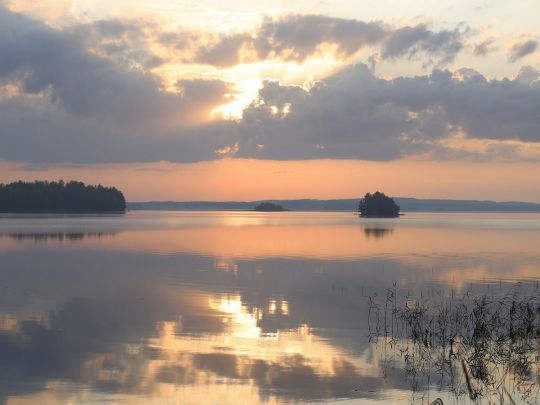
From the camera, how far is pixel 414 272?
38.7m

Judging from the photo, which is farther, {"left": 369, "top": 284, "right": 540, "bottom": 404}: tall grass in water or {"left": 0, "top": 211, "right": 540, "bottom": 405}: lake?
{"left": 369, "top": 284, "right": 540, "bottom": 404}: tall grass in water

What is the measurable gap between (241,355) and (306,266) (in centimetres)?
2578

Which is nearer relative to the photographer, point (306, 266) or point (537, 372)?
point (537, 372)

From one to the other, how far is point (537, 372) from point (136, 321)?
1293cm

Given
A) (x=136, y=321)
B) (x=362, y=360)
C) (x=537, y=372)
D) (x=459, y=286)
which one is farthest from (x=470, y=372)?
(x=459, y=286)

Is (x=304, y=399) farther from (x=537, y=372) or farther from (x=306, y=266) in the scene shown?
(x=306, y=266)

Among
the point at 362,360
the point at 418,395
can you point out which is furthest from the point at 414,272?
A: the point at 418,395

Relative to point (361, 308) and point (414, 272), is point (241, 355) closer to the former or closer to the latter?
point (361, 308)

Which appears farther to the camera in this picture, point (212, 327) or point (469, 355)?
point (212, 327)

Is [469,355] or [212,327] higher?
[469,355]

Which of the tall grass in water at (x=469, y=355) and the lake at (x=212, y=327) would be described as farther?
the tall grass in water at (x=469, y=355)

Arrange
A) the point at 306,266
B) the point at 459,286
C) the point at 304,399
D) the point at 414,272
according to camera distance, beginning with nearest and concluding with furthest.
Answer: the point at 304,399 < the point at 459,286 < the point at 414,272 < the point at 306,266

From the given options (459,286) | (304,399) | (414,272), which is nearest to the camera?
(304,399)

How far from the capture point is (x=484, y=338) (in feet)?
56.2
